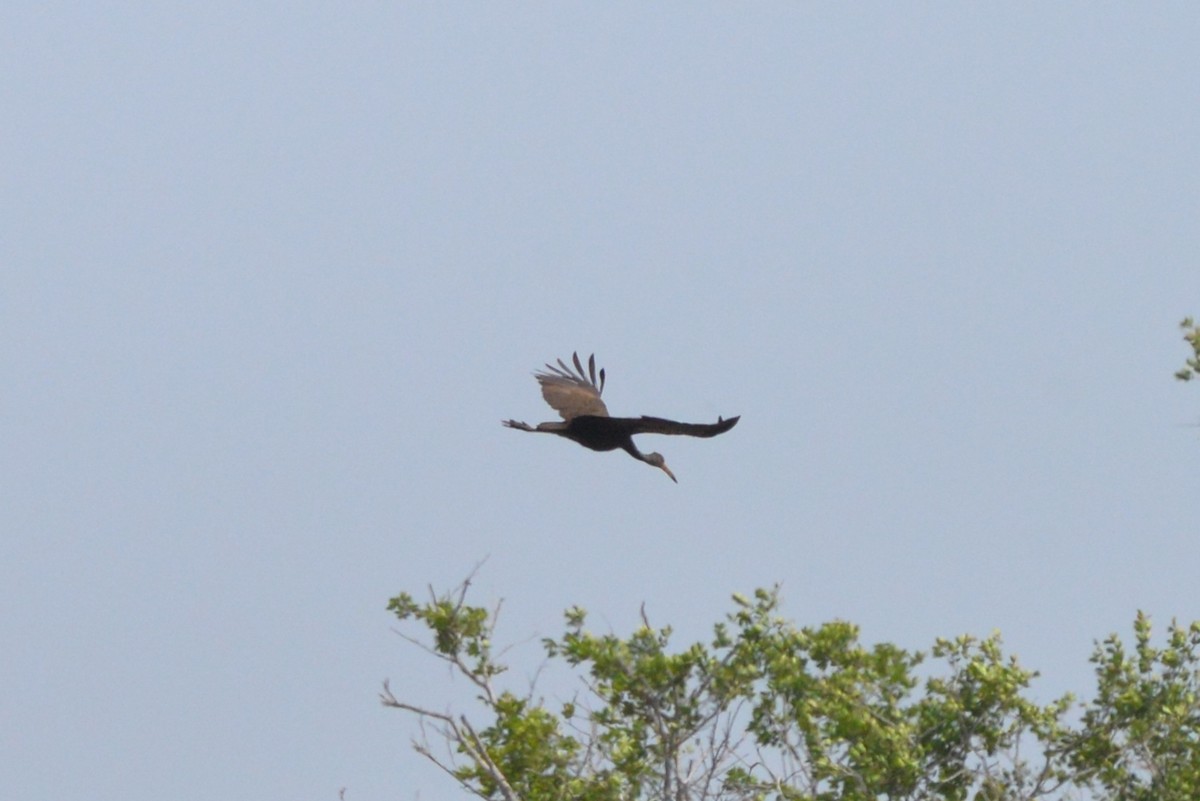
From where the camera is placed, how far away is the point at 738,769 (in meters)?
11.4

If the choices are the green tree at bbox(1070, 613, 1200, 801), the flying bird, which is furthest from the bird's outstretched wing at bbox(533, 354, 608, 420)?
the green tree at bbox(1070, 613, 1200, 801)

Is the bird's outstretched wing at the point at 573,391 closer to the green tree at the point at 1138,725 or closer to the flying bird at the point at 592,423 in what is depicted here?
the flying bird at the point at 592,423

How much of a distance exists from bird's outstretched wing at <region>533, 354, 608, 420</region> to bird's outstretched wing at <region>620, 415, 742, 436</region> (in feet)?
3.61

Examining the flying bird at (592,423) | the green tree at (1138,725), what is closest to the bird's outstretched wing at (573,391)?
the flying bird at (592,423)

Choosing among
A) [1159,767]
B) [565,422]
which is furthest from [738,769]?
[565,422]

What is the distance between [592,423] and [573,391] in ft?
4.66

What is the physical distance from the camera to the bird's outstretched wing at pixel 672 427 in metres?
13.1

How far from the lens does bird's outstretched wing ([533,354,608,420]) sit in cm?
1565

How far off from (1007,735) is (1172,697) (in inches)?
40.0

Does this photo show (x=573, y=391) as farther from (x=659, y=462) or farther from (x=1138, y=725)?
(x=1138, y=725)

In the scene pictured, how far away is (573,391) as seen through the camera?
52.7 ft

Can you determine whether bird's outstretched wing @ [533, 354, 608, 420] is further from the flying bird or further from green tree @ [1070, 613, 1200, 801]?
green tree @ [1070, 613, 1200, 801]

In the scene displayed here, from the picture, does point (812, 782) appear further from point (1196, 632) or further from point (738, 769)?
point (1196, 632)

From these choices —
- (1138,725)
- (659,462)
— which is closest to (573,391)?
(659,462)
